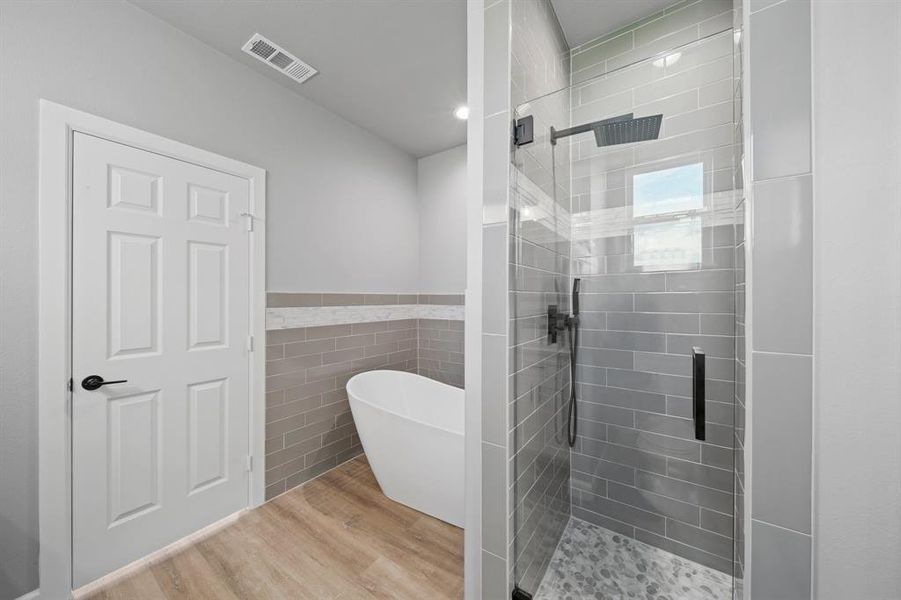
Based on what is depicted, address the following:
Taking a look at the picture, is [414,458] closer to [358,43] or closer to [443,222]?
[443,222]

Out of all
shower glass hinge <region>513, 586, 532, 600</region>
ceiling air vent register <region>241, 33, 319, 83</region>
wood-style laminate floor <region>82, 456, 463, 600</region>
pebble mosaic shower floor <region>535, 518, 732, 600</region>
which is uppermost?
ceiling air vent register <region>241, 33, 319, 83</region>

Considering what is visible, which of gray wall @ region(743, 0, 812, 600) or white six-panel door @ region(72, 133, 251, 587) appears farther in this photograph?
white six-panel door @ region(72, 133, 251, 587)

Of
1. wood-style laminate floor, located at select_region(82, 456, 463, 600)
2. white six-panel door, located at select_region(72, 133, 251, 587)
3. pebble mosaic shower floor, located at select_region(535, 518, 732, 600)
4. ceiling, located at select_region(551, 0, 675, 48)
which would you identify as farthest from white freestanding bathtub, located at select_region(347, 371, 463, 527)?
ceiling, located at select_region(551, 0, 675, 48)

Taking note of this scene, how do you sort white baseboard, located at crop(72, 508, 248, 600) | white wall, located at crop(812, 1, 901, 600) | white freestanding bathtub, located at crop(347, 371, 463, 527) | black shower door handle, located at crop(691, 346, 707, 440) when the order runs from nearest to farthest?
white wall, located at crop(812, 1, 901, 600) → black shower door handle, located at crop(691, 346, 707, 440) → white baseboard, located at crop(72, 508, 248, 600) → white freestanding bathtub, located at crop(347, 371, 463, 527)

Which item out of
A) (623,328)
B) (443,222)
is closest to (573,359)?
(623,328)

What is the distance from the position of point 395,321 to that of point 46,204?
222 cm

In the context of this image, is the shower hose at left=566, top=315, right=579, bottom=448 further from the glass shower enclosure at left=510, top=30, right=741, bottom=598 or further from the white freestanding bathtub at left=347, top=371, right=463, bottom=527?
the white freestanding bathtub at left=347, top=371, right=463, bottom=527

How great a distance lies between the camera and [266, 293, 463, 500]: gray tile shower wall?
2.23 metres

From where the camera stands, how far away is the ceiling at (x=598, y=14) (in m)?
1.66

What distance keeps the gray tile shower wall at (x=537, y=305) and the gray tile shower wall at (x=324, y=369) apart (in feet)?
5.17

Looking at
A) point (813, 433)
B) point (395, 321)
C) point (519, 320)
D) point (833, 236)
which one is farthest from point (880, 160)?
point (395, 321)

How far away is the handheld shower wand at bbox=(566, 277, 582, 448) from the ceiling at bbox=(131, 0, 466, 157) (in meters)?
1.57

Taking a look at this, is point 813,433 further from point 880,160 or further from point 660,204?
point 660,204

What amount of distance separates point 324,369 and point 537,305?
184 centimetres
